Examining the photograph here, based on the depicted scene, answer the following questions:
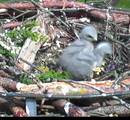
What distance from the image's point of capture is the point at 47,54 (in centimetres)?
647

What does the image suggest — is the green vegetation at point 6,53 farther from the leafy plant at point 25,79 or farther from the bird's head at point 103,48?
the bird's head at point 103,48

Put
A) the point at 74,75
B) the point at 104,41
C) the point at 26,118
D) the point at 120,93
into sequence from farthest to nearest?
the point at 104,41, the point at 74,75, the point at 120,93, the point at 26,118

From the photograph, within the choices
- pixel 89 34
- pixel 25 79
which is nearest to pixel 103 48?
pixel 89 34

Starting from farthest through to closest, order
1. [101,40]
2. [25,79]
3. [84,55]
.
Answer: [101,40], [84,55], [25,79]

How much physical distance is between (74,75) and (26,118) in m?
1.13

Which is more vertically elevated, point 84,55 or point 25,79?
point 84,55

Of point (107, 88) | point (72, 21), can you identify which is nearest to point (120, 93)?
point (107, 88)

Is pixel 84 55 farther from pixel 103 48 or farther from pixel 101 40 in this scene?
pixel 101 40

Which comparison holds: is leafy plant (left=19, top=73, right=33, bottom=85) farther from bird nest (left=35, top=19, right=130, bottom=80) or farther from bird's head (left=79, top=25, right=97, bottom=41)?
bird's head (left=79, top=25, right=97, bottom=41)

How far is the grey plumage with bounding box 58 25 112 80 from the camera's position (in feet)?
19.7

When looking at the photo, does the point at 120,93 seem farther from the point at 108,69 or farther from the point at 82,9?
the point at 82,9

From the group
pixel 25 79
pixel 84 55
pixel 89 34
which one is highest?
pixel 89 34

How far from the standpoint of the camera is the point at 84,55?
6.02 metres

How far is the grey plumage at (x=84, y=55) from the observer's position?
19.7ft
